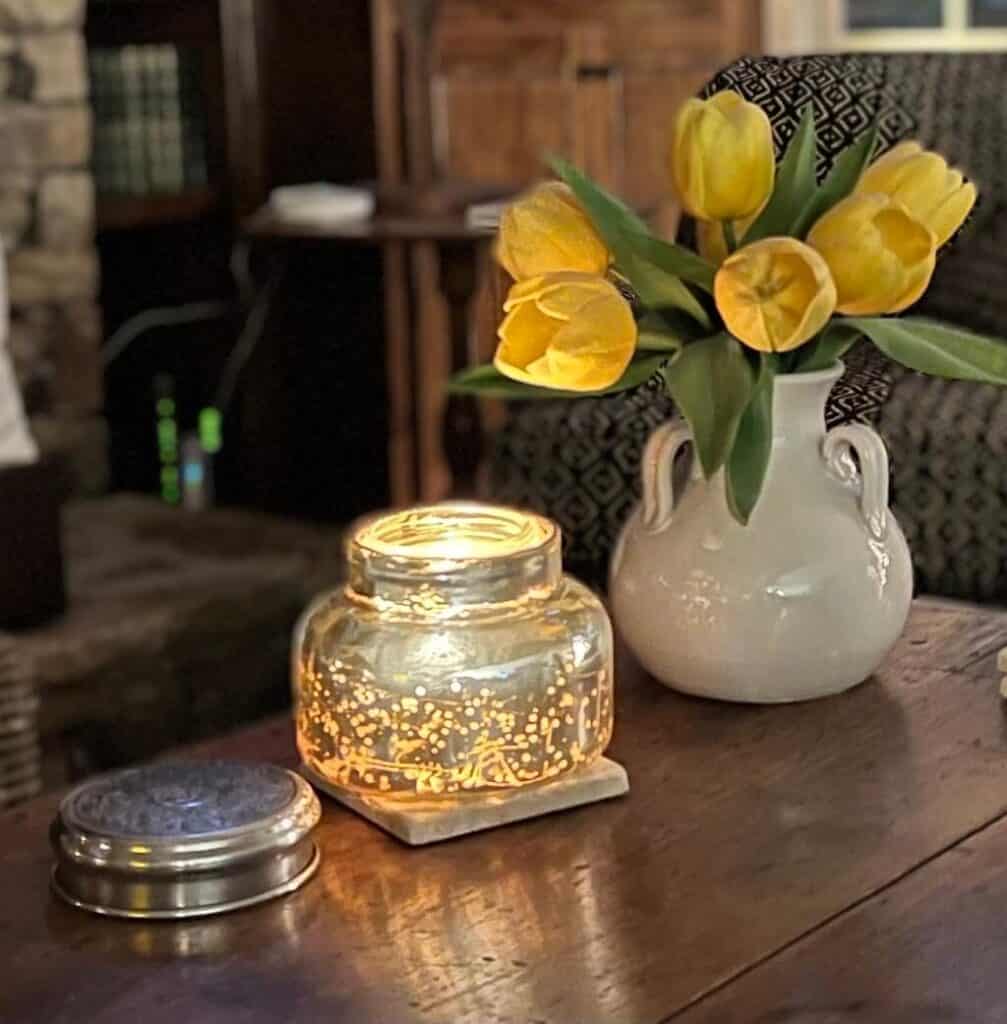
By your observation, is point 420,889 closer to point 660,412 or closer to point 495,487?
point 660,412

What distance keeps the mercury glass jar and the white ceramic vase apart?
0.12 metres

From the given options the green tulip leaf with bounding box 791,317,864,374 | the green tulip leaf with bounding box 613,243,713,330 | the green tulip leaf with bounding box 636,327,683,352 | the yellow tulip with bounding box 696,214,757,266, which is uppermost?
the yellow tulip with bounding box 696,214,757,266

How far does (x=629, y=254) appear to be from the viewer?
1.10 metres

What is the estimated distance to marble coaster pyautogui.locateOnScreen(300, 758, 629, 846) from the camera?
1.02 meters

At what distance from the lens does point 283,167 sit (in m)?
3.22

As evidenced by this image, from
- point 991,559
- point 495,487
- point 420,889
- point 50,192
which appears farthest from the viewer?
point 50,192

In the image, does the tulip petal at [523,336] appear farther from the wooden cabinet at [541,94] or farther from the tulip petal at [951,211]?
the wooden cabinet at [541,94]

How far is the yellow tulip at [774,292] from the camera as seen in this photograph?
1059 mm

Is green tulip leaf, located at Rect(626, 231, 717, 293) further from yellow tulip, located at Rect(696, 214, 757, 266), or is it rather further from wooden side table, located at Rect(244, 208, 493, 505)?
wooden side table, located at Rect(244, 208, 493, 505)

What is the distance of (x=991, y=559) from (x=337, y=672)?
122cm

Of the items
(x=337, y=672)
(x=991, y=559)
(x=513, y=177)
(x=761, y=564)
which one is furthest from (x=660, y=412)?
(x=513, y=177)

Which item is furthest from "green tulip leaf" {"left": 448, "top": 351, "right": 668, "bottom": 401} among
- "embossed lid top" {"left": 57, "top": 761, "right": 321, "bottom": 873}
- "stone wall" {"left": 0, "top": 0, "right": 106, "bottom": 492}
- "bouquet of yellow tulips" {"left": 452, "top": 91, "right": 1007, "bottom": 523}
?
"stone wall" {"left": 0, "top": 0, "right": 106, "bottom": 492}

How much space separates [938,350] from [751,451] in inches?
4.4

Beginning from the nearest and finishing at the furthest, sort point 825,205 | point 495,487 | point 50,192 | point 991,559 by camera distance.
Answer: point 825,205 → point 991,559 → point 495,487 → point 50,192
